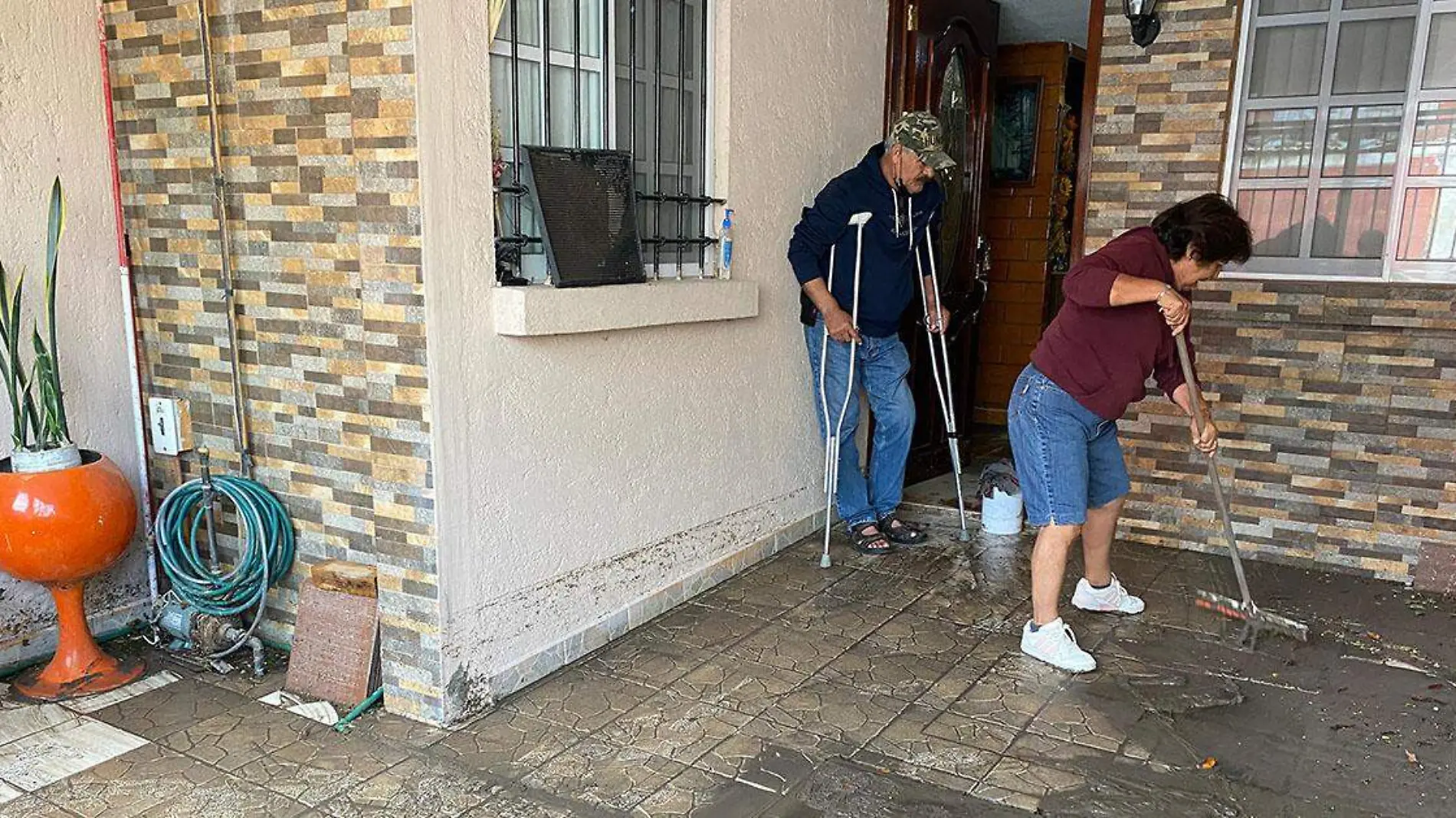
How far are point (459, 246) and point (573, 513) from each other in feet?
3.32

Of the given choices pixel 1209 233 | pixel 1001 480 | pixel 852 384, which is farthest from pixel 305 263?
pixel 1001 480

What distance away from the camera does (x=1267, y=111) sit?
4414mm

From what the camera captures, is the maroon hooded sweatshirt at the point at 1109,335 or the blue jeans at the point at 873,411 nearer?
the maroon hooded sweatshirt at the point at 1109,335

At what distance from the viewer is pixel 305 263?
10.1 ft

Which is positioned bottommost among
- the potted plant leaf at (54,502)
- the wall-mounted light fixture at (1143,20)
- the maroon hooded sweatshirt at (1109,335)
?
the potted plant leaf at (54,502)

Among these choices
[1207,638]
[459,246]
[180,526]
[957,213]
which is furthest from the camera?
[957,213]

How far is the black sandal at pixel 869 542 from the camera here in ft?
15.1

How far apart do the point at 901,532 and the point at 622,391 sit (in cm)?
181

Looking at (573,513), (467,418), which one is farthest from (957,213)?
(467,418)

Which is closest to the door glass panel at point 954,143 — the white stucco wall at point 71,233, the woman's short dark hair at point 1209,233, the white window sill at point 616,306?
the white window sill at point 616,306

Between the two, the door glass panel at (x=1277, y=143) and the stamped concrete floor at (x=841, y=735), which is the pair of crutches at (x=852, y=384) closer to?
the stamped concrete floor at (x=841, y=735)

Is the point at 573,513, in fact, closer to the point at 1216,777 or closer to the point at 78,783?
the point at 78,783

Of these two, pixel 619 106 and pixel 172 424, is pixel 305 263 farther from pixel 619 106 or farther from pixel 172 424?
pixel 619 106

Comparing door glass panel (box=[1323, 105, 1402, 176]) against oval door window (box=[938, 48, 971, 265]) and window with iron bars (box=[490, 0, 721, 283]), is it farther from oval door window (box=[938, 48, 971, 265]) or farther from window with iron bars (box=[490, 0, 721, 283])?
window with iron bars (box=[490, 0, 721, 283])
